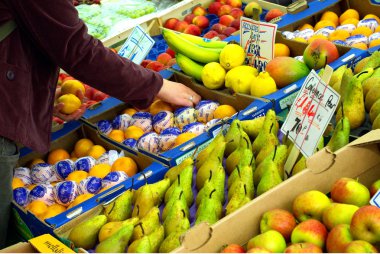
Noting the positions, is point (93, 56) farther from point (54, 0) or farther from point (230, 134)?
point (230, 134)

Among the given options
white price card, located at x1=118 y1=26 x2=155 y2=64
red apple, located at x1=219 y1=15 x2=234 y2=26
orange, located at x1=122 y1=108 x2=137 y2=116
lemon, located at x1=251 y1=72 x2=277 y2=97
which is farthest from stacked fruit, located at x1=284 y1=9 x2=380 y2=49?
orange, located at x1=122 y1=108 x2=137 y2=116

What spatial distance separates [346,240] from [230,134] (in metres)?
0.85

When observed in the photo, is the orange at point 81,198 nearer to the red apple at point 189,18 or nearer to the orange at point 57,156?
the orange at point 57,156

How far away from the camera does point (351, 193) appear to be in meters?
1.62

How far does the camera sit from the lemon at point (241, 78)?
8.91ft

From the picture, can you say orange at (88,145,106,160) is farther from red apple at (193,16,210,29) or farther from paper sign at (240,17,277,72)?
red apple at (193,16,210,29)

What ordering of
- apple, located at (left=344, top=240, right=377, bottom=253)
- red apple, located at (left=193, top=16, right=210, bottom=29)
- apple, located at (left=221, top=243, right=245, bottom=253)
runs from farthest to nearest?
red apple, located at (left=193, top=16, right=210, bottom=29) < apple, located at (left=221, top=243, right=245, bottom=253) < apple, located at (left=344, top=240, right=377, bottom=253)

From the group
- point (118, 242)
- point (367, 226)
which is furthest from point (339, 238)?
point (118, 242)

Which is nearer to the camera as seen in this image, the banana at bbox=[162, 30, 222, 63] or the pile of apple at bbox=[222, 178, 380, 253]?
the pile of apple at bbox=[222, 178, 380, 253]

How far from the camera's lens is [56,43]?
206cm

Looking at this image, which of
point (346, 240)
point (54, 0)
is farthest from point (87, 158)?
point (346, 240)

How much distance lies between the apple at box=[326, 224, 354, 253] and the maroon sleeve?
1.19m

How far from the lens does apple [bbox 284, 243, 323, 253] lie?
4.61 feet

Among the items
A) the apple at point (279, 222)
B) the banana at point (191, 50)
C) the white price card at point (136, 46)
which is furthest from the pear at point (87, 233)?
the banana at point (191, 50)
